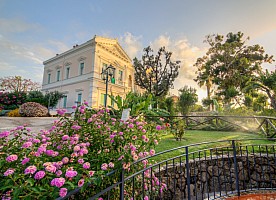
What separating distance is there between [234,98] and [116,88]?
51.3 feet

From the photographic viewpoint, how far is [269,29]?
7.66 meters

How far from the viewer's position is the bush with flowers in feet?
4.33

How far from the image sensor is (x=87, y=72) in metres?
17.5

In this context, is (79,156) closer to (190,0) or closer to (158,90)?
(190,0)

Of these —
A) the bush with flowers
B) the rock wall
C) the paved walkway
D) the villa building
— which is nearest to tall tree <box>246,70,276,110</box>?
the rock wall

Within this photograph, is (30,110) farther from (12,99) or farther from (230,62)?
(230,62)

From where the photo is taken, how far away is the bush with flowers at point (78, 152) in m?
1.32

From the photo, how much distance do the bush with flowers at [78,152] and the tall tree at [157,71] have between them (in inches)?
667

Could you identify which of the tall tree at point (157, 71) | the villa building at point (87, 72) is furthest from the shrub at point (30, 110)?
the tall tree at point (157, 71)

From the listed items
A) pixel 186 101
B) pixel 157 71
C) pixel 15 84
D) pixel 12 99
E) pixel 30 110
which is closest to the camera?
pixel 30 110

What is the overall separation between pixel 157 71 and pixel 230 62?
34.8ft

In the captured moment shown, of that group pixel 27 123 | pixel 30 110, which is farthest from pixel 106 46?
pixel 27 123

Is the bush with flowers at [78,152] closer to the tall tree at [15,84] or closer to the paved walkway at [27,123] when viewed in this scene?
the paved walkway at [27,123]

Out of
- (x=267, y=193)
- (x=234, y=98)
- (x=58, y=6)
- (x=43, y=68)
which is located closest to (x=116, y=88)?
(x=43, y=68)
